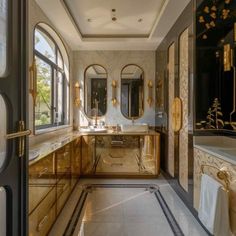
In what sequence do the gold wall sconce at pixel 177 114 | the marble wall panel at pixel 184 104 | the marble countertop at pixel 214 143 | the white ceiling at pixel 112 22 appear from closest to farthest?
the marble countertop at pixel 214 143 < the marble wall panel at pixel 184 104 < the white ceiling at pixel 112 22 < the gold wall sconce at pixel 177 114

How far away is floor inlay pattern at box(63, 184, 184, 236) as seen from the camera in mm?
2520

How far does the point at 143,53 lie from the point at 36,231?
4239 millimetres

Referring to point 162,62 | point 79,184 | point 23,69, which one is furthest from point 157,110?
point 23,69

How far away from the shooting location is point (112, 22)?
13.2 feet

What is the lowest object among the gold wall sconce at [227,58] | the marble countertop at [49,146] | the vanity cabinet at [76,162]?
the vanity cabinet at [76,162]

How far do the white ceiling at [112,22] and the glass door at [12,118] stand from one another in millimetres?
2005

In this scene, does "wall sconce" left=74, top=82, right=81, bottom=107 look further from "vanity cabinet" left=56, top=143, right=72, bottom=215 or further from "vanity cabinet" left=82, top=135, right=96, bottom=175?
"vanity cabinet" left=56, top=143, right=72, bottom=215

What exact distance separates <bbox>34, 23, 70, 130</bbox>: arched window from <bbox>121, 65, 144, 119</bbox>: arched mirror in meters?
1.23

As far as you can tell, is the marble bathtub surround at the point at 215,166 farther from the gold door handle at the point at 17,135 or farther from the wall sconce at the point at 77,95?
the wall sconce at the point at 77,95

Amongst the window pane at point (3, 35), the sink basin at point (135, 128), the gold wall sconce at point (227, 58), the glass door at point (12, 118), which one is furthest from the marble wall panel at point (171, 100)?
the window pane at point (3, 35)

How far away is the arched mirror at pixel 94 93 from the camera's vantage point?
17.4ft

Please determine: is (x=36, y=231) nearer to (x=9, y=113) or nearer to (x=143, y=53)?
(x=9, y=113)

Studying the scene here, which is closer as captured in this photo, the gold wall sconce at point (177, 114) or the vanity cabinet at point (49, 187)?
the vanity cabinet at point (49, 187)

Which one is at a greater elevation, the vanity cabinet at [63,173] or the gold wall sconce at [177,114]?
the gold wall sconce at [177,114]
